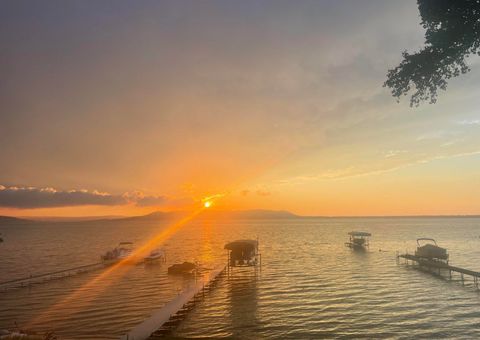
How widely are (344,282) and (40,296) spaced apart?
38354 millimetres

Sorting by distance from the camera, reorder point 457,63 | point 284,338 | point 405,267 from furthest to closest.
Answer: point 405,267
point 284,338
point 457,63

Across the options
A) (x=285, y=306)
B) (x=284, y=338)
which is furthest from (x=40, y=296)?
(x=284, y=338)

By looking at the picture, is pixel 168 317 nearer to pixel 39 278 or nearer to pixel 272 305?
pixel 272 305

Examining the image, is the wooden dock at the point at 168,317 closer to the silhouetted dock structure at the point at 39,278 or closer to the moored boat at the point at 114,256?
the silhouetted dock structure at the point at 39,278

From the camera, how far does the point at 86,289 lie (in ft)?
150

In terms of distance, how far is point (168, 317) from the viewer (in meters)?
28.1

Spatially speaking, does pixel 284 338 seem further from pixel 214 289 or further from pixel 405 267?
pixel 405 267

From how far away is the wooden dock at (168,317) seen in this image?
23.5 metres

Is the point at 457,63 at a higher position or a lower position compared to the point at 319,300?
higher

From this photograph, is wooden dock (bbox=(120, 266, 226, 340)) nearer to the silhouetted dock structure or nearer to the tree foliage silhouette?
the tree foliage silhouette

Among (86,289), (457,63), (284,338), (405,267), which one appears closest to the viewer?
(457,63)

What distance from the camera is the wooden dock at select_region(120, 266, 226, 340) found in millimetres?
23453

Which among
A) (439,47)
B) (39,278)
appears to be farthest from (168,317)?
(39,278)

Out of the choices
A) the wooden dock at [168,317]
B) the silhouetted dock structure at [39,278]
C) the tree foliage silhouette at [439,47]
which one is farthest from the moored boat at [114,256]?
the tree foliage silhouette at [439,47]
